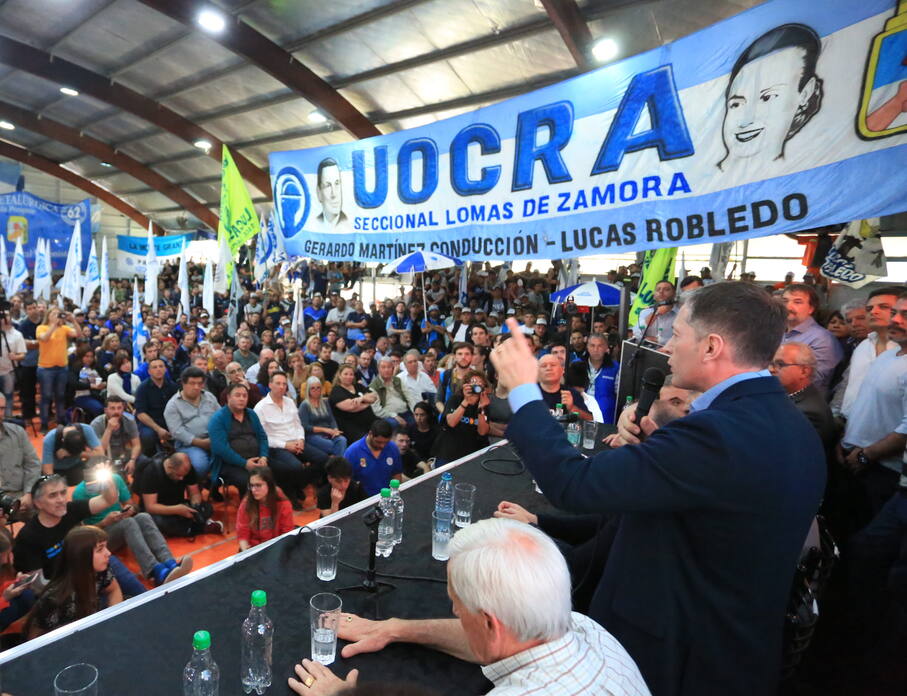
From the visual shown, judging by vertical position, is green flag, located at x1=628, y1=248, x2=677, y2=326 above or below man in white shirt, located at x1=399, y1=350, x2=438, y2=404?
above

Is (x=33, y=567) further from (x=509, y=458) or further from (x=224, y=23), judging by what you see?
(x=224, y=23)

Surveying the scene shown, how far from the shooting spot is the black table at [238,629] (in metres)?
1.35

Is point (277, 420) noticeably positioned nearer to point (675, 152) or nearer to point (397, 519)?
point (397, 519)

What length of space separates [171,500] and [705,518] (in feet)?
14.8

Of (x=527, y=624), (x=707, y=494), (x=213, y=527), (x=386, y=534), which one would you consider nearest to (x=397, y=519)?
(x=386, y=534)

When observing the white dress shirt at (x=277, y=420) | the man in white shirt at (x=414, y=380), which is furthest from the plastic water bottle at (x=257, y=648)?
the man in white shirt at (x=414, y=380)

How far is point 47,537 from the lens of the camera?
120 inches

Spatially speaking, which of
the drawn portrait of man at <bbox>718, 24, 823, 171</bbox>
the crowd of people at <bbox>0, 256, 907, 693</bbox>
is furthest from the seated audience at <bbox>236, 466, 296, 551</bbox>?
the drawn portrait of man at <bbox>718, 24, 823, 171</bbox>

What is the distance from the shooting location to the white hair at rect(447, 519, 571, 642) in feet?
3.19

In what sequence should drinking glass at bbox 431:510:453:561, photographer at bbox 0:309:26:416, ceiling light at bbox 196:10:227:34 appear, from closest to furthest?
drinking glass at bbox 431:510:453:561 → photographer at bbox 0:309:26:416 → ceiling light at bbox 196:10:227:34

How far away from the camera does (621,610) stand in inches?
48.9

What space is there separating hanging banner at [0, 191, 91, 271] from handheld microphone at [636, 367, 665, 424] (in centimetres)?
2097

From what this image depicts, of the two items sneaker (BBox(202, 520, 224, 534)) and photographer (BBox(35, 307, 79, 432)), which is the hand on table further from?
photographer (BBox(35, 307, 79, 432))

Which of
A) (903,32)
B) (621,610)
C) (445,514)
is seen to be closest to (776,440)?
(621,610)
